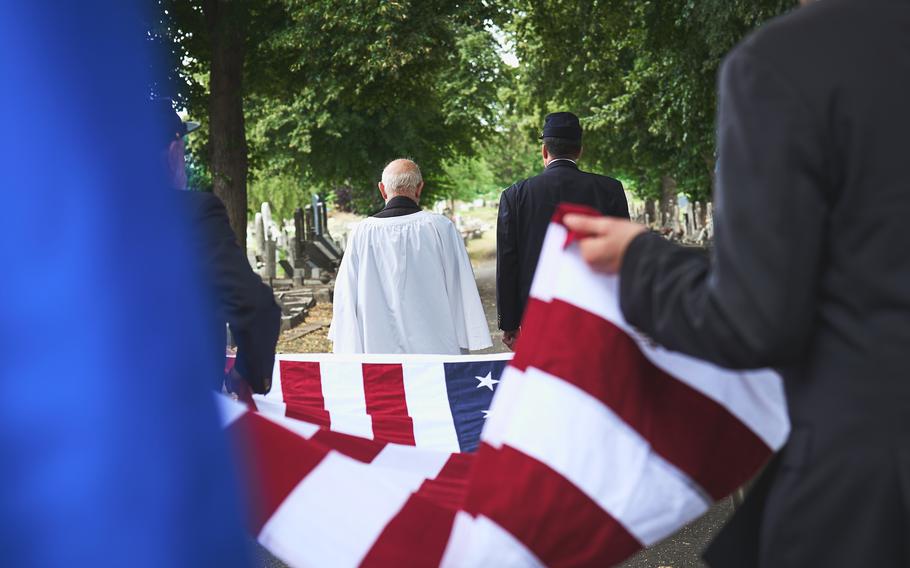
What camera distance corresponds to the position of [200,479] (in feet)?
6.24

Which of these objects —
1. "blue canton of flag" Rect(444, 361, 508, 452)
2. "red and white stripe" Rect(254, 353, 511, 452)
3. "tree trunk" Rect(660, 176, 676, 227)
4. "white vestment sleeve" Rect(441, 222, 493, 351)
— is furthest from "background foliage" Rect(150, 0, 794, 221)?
"tree trunk" Rect(660, 176, 676, 227)

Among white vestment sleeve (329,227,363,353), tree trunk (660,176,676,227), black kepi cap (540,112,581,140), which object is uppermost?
black kepi cap (540,112,581,140)

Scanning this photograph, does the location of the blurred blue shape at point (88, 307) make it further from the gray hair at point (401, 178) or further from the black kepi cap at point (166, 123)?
the gray hair at point (401, 178)

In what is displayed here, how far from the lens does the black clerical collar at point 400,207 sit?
237 inches

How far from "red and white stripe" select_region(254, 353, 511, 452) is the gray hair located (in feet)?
5.19

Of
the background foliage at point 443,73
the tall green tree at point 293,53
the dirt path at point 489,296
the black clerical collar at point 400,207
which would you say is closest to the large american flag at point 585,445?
the background foliage at point 443,73

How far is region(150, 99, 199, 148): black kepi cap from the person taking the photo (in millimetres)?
1854

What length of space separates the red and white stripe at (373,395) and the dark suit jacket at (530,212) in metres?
1.25

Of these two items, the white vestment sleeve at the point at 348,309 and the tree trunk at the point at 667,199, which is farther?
the tree trunk at the point at 667,199

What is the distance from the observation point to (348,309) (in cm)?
599

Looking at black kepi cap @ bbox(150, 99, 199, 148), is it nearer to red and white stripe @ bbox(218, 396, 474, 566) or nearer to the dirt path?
red and white stripe @ bbox(218, 396, 474, 566)

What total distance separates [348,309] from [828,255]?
4543 millimetres

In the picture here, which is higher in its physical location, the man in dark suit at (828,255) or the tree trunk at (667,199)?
the man in dark suit at (828,255)

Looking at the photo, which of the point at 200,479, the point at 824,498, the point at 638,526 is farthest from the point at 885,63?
the point at 200,479
